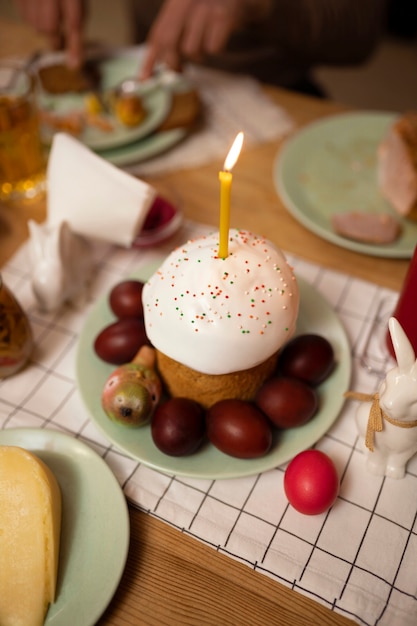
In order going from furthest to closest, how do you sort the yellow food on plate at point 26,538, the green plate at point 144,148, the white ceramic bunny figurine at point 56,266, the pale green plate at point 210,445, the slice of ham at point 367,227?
1. the green plate at point 144,148
2. the slice of ham at point 367,227
3. the white ceramic bunny figurine at point 56,266
4. the pale green plate at point 210,445
5. the yellow food on plate at point 26,538

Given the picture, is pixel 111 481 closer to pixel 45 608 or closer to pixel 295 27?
pixel 45 608

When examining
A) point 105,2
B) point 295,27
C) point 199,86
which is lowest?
point 105,2

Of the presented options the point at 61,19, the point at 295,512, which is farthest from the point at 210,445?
the point at 61,19

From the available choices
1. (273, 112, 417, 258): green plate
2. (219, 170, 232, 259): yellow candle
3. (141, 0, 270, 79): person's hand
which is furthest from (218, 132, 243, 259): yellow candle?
(141, 0, 270, 79): person's hand

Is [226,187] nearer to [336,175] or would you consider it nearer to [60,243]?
[60,243]

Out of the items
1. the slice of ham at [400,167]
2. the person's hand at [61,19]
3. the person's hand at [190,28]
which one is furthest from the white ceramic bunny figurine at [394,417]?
the person's hand at [61,19]

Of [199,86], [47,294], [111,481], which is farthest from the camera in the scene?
[199,86]

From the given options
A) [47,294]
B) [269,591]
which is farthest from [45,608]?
[47,294]

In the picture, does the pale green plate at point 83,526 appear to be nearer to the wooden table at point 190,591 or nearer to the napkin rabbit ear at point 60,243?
the wooden table at point 190,591
